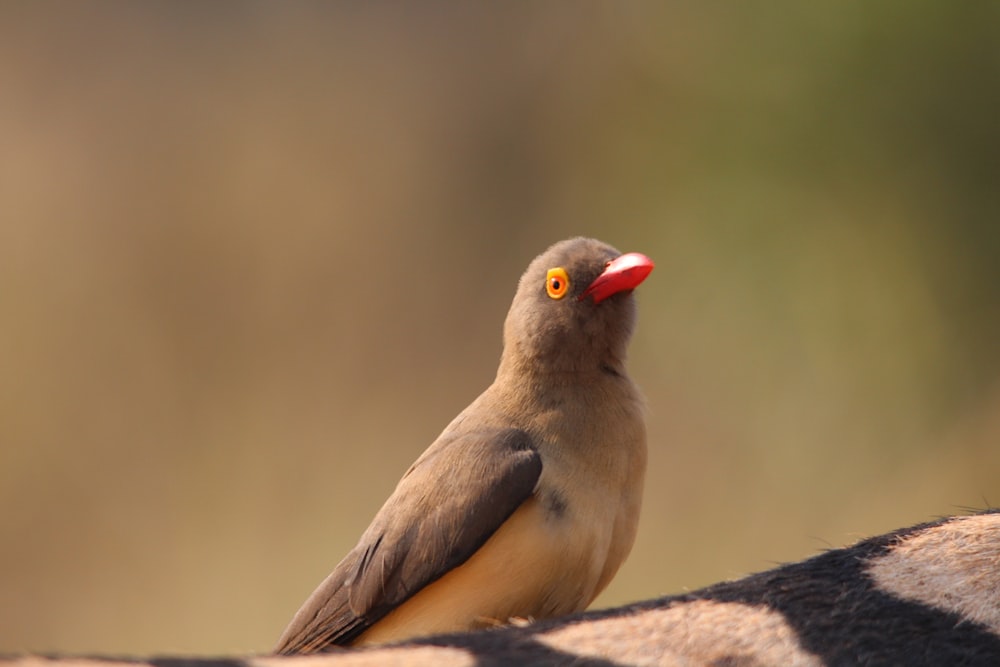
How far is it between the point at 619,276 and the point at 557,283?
0.48ft

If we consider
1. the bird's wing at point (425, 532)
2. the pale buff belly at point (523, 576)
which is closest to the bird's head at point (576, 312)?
the bird's wing at point (425, 532)

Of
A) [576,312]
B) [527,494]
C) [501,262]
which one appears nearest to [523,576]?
[527,494]

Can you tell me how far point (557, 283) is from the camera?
241 centimetres

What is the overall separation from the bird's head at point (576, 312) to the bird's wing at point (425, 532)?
0.21 metres

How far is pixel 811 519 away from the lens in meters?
5.19

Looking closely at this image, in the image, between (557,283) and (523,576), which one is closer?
(523,576)

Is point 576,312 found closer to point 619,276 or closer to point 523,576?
point 619,276

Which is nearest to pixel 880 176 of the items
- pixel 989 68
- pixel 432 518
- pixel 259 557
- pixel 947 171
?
pixel 947 171

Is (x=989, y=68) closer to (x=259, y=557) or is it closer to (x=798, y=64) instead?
(x=798, y=64)

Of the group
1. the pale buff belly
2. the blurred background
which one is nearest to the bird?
the pale buff belly

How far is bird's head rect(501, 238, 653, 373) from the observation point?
2367mm

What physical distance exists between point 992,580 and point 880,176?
4027mm

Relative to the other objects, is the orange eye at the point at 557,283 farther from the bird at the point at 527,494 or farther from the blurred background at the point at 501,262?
the blurred background at the point at 501,262

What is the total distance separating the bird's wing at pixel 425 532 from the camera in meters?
2.13
